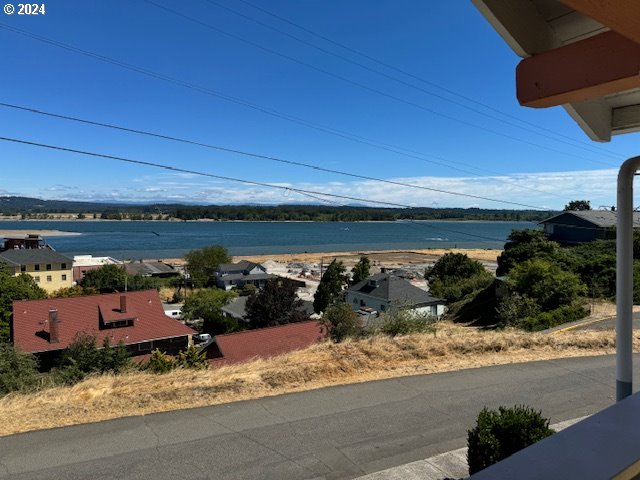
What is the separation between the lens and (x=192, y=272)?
232 feet

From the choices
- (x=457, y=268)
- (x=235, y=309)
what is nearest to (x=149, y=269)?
(x=235, y=309)

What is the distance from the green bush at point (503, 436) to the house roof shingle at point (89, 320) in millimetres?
21395

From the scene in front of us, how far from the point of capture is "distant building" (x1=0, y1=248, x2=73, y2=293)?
58.7m

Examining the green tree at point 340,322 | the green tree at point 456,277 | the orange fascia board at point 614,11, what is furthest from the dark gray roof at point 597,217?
the orange fascia board at point 614,11

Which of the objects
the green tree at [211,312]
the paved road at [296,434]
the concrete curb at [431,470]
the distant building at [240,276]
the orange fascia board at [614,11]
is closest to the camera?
the orange fascia board at [614,11]

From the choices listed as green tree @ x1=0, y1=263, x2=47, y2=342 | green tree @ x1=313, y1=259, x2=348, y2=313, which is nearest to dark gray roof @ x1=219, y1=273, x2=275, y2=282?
A: green tree @ x1=313, y1=259, x2=348, y2=313

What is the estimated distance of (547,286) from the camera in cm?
2103

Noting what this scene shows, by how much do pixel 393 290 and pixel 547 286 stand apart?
18.7 m

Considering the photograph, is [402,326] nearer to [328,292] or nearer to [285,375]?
[285,375]

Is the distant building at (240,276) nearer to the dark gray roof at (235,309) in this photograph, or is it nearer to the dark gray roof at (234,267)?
the dark gray roof at (234,267)

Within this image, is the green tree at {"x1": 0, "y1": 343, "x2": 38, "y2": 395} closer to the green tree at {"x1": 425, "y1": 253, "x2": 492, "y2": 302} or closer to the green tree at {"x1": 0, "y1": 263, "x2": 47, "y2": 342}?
the green tree at {"x1": 0, "y1": 263, "x2": 47, "y2": 342}

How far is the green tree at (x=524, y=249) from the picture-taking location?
31.8m

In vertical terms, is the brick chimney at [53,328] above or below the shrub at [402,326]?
below

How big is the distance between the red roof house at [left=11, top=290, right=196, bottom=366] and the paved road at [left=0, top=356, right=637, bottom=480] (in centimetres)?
1832
